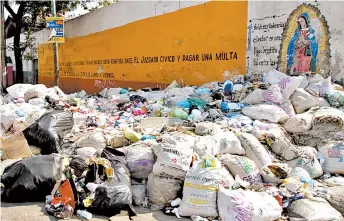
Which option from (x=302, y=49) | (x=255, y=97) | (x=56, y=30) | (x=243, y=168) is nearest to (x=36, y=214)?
(x=243, y=168)

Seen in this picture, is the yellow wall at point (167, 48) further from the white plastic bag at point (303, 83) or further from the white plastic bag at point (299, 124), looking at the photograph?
the white plastic bag at point (299, 124)

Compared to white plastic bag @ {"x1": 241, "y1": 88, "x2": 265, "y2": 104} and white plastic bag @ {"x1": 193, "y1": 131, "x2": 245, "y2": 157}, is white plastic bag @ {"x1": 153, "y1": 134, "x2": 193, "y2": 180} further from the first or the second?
white plastic bag @ {"x1": 241, "y1": 88, "x2": 265, "y2": 104}

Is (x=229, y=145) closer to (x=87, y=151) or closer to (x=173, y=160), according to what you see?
(x=173, y=160)

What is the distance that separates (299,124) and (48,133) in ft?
10.8

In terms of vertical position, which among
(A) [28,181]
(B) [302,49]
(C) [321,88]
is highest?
(B) [302,49]

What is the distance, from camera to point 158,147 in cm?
400

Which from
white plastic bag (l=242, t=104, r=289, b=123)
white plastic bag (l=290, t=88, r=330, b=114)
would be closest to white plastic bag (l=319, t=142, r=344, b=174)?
white plastic bag (l=242, t=104, r=289, b=123)

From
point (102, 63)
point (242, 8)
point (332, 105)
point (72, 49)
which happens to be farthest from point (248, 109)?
point (72, 49)

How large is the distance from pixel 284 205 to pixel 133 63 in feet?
26.0

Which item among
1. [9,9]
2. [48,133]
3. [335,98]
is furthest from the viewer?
[9,9]

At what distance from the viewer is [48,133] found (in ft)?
16.8

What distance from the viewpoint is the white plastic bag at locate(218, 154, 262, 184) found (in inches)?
153

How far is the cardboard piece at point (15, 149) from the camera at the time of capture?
4926 millimetres

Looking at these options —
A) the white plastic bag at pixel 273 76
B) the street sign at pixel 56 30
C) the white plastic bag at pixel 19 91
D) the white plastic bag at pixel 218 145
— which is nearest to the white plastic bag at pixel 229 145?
the white plastic bag at pixel 218 145
